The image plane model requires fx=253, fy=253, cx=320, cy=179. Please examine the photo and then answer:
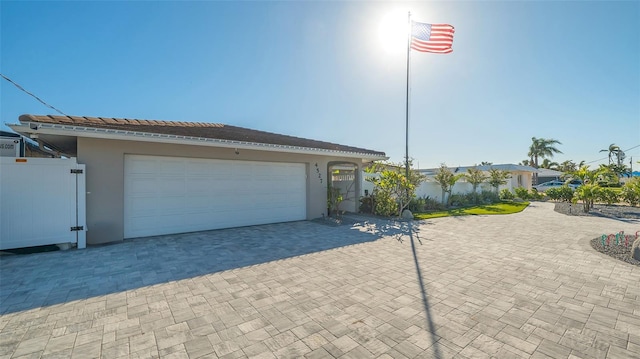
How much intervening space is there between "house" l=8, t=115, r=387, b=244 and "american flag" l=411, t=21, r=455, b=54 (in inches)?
253

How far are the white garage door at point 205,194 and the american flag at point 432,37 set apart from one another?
833 cm

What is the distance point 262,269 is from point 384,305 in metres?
2.55

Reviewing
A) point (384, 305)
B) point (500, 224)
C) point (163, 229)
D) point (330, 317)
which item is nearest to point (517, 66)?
point (500, 224)

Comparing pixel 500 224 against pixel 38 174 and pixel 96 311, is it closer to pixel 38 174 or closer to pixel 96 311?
pixel 96 311

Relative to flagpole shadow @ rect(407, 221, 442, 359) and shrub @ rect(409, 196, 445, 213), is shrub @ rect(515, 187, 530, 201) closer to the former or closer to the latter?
shrub @ rect(409, 196, 445, 213)

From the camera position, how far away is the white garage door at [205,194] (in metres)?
7.57

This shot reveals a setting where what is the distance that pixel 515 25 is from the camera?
9.41m

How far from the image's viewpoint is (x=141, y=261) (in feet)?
17.9

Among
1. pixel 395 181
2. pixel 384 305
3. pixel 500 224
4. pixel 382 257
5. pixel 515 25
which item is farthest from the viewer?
pixel 395 181

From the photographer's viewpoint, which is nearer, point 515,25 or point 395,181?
point 515,25

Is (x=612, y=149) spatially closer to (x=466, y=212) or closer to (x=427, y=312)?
(x=466, y=212)

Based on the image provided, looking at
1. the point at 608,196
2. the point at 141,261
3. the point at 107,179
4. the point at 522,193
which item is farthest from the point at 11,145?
the point at 522,193

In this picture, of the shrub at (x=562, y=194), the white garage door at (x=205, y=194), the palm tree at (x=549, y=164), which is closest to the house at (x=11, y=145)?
the white garage door at (x=205, y=194)

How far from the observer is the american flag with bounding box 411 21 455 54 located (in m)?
11.9
